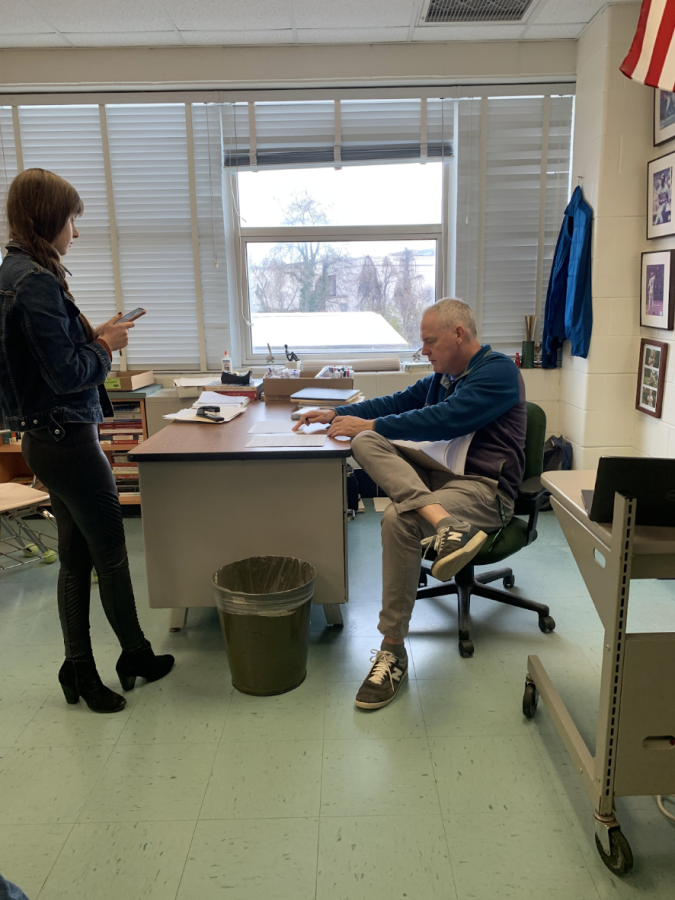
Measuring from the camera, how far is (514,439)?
240cm

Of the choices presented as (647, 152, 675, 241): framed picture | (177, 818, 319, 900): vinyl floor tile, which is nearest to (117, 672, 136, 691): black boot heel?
(177, 818, 319, 900): vinyl floor tile

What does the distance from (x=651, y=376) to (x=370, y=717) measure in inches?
A: 97.1

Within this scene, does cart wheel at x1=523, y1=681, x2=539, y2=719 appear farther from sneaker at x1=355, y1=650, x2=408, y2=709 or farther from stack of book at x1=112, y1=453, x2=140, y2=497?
stack of book at x1=112, y1=453, x2=140, y2=497

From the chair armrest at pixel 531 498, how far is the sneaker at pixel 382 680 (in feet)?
2.24

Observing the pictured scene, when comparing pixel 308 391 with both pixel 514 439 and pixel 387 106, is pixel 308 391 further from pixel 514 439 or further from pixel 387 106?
pixel 387 106

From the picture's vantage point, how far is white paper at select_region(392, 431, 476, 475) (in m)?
2.40

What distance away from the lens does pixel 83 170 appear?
4.12 m

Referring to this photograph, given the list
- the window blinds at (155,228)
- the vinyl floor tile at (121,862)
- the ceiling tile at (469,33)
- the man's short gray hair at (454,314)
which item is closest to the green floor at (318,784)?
the vinyl floor tile at (121,862)

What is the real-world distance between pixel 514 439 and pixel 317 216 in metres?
2.47

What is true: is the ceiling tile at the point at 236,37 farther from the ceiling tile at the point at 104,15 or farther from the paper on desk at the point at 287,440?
the paper on desk at the point at 287,440

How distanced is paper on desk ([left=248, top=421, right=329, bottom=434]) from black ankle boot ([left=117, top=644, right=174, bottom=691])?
0.91m

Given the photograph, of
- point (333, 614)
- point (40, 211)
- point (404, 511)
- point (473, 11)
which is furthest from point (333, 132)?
point (333, 614)

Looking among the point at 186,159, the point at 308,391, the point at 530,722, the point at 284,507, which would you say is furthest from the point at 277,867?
the point at 186,159

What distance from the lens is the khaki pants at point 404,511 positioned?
2.17 m
